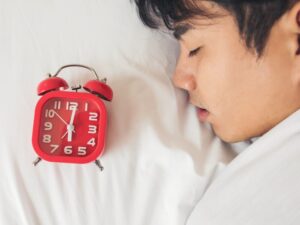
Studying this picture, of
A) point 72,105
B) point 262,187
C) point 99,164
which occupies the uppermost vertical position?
point 72,105

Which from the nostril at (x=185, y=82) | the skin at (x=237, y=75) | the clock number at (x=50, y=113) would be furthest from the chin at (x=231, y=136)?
the clock number at (x=50, y=113)

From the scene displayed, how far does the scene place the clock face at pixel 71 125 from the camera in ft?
2.46

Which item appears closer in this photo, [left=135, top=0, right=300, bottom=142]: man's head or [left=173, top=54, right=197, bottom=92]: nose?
[left=135, top=0, right=300, bottom=142]: man's head

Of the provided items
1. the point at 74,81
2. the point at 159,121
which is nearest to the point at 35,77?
the point at 74,81

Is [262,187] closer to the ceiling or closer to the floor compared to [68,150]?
closer to the floor

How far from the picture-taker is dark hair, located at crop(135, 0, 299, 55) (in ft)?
2.29

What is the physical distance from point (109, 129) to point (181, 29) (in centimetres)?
22

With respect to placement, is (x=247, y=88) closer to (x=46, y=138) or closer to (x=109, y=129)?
(x=109, y=129)

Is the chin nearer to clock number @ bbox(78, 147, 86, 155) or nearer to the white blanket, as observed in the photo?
the white blanket

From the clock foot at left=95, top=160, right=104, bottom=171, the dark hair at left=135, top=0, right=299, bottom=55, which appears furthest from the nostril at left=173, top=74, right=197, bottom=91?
the clock foot at left=95, top=160, right=104, bottom=171

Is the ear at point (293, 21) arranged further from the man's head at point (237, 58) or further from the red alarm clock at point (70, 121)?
the red alarm clock at point (70, 121)

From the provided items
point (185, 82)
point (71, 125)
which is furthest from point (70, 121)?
point (185, 82)

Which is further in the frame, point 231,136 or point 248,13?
point 231,136

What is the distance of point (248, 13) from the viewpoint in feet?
2.34
